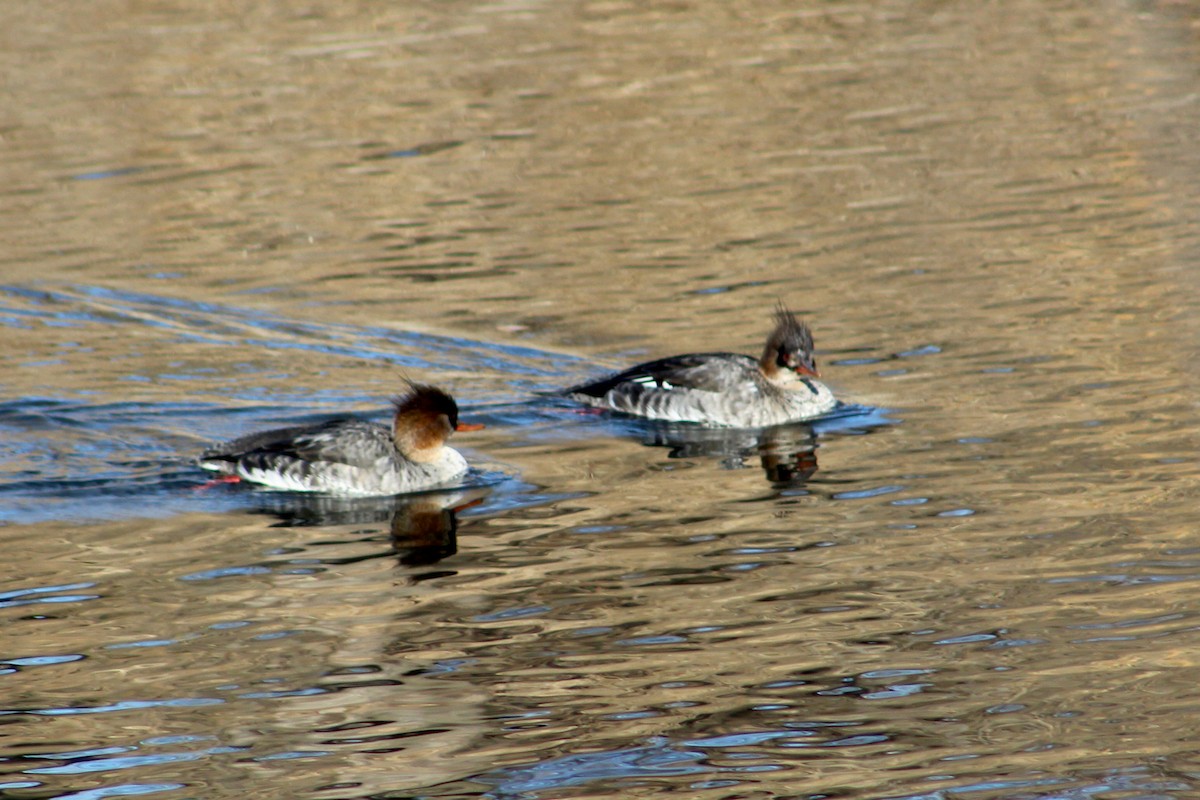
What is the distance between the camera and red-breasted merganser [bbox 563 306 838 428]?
50.8 feet

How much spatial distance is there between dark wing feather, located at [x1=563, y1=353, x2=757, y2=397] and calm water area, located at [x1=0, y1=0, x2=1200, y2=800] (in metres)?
0.39

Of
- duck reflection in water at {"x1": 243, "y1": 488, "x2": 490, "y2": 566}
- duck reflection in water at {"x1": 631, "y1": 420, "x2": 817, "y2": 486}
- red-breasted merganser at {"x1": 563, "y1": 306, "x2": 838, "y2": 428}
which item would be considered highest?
red-breasted merganser at {"x1": 563, "y1": 306, "x2": 838, "y2": 428}

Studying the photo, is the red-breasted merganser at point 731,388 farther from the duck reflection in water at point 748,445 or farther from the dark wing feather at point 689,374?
the duck reflection in water at point 748,445

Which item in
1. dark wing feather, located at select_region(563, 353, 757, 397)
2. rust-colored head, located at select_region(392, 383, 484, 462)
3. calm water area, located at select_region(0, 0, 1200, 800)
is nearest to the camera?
calm water area, located at select_region(0, 0, 1200, 800)

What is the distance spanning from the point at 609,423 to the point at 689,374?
0.84 metres

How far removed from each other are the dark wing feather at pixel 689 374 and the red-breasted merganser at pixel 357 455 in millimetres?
2196

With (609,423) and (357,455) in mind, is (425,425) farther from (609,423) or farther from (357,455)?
(609,423)

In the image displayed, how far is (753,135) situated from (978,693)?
18384 millimetres

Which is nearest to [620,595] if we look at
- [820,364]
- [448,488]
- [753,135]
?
[448,488]

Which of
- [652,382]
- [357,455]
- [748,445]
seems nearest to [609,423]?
[652,382]

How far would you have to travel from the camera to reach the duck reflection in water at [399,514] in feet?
40.5

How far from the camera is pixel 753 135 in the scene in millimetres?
26734

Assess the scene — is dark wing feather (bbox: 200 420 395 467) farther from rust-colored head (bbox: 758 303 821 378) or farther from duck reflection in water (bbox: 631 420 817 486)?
rust-colored head (bbox: 758 303 821 378)

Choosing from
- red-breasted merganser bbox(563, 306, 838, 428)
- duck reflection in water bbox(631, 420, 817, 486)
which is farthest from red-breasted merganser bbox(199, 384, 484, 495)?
red-breasted merganser bbox(563, 306, 838, 428)
